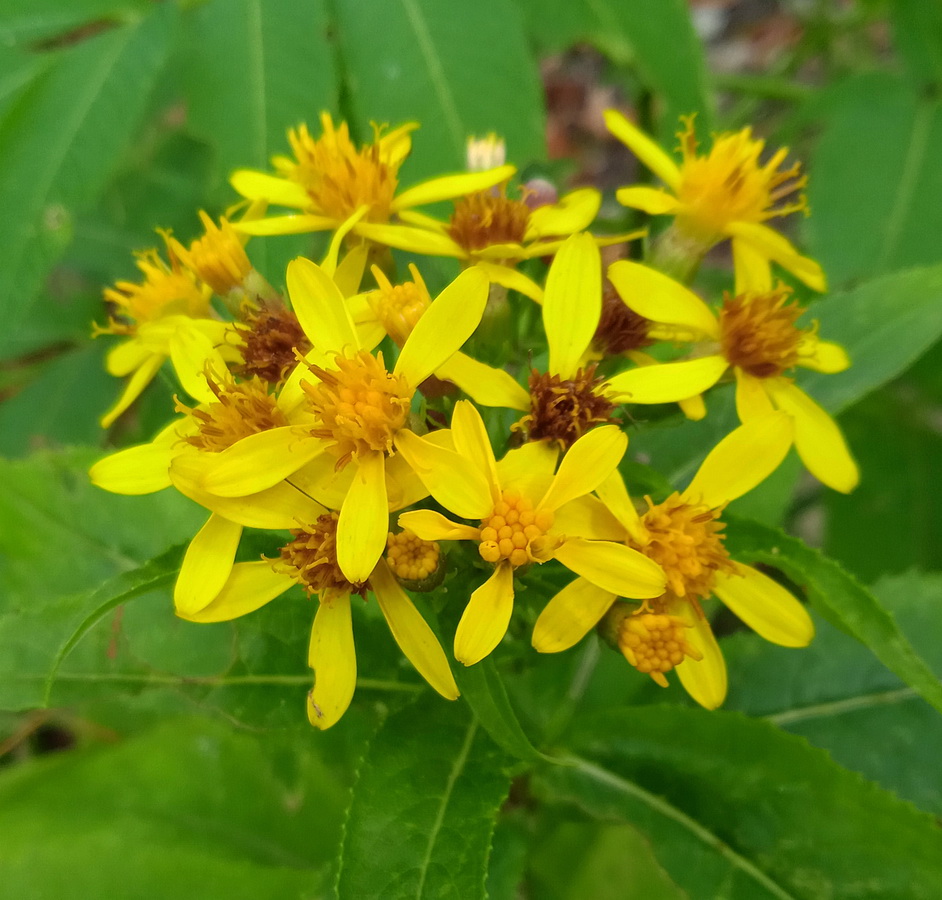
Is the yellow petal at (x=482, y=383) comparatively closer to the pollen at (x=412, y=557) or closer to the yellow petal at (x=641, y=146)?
the pollen at (x=412, y=557)

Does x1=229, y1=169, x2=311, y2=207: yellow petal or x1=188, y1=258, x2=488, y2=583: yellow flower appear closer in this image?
x1=188, y1=258, x2=488, y2=583: yellow flower

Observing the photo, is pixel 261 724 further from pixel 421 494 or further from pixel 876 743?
pixel 876 743

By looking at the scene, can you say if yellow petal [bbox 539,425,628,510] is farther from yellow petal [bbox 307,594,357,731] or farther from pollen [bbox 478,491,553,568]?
yellow petal [bbox 307,594,357,731]

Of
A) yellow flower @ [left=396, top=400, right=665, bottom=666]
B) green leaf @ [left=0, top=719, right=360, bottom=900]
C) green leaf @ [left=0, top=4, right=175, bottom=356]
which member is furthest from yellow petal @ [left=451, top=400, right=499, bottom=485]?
green leaf @ [left=0, top=719, right=360, bottom=900]

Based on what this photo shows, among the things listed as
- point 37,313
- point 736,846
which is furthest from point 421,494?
point 37,313

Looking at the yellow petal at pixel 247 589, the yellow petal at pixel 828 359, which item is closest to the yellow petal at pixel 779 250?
the yellow petal at pixel 828 359

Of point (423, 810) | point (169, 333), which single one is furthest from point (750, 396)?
point (169, 333)
